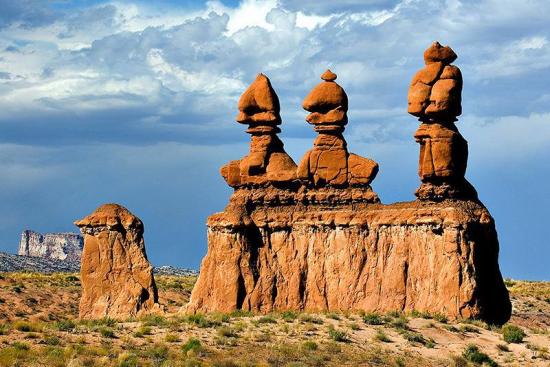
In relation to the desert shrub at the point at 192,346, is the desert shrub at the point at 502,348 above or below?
above

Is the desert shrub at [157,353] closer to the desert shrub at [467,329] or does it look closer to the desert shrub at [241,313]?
the desert shrub at [241,313]

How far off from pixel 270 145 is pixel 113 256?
892 cm

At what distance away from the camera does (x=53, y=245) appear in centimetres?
16950

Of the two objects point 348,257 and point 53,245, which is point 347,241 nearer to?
point 348,257

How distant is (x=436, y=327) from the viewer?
158 feet

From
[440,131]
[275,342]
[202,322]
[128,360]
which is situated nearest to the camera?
[128,360]

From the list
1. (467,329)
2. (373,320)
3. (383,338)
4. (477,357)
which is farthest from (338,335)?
(467,329)

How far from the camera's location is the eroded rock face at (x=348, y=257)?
50.6m

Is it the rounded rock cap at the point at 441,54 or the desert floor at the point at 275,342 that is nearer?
the desert floor at the point at 275,342

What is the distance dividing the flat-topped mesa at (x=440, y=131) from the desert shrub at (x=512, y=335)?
6048mm

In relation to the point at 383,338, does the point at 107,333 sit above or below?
below

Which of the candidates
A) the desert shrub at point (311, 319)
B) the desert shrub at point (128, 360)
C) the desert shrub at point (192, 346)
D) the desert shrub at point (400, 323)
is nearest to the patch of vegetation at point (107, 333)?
the desert shrub at point (192, 346)

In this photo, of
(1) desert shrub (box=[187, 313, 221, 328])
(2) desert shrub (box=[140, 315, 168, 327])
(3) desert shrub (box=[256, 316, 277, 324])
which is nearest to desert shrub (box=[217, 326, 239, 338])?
(1) desert shrub (box=[187, 313, 221, 328])

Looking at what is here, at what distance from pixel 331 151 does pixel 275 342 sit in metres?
13.3
